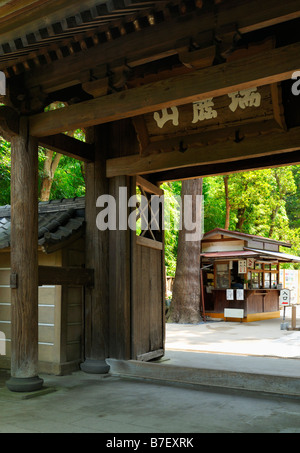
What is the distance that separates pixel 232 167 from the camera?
714cm

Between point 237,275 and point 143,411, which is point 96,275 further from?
point 237,275

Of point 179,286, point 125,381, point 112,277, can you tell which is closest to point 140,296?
point 112,277

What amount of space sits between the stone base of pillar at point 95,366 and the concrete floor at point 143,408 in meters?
0.10

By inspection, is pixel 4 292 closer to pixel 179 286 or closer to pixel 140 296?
pixel 140 296

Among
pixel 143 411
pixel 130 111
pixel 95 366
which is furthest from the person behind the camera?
pixel 95 366

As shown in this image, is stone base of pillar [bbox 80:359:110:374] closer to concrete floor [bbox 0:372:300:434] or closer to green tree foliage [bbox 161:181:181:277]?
concrete floor [bbox 0:372:300:434]

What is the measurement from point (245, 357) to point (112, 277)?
313cm

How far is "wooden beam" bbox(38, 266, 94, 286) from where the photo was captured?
19.2ft

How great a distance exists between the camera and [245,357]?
812 cm

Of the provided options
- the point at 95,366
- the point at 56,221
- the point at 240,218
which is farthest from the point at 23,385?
the point at 240,218

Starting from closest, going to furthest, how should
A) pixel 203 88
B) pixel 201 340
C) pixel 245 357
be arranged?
pixel 203 88 → pixel 245 357 → pixel 201 340

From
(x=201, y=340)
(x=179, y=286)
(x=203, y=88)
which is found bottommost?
(x=201, y=340)

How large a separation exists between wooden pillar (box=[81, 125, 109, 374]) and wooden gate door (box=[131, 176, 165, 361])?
1.44ft

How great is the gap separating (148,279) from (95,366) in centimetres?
164
